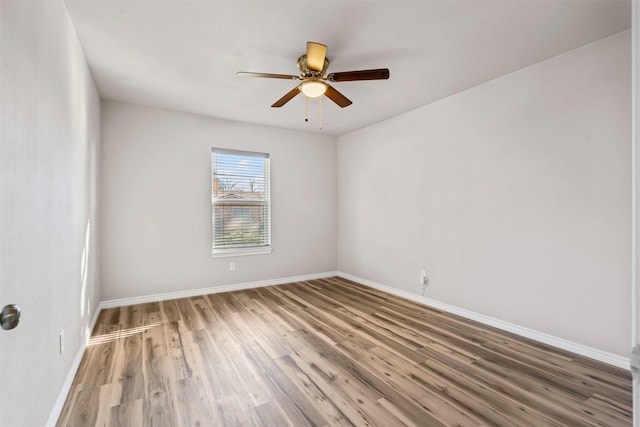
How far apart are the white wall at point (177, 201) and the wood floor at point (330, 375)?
75 cm

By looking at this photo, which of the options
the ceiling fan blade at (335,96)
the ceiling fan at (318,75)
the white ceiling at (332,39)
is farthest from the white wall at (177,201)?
the ceiling fan blade at (335,96)

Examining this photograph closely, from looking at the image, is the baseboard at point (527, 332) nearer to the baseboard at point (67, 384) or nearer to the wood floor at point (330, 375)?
the wood floor at point (330, 375)

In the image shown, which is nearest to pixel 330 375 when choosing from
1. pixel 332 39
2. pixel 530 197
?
pixel 530 197

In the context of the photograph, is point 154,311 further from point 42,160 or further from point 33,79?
point 33,79

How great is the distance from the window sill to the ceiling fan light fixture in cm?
269

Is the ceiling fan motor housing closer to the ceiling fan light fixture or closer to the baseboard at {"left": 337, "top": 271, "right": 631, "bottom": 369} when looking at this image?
the ceiling fan light fixture

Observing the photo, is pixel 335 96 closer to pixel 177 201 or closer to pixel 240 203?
pixel 240 203

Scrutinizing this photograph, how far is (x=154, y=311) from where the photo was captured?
338cm

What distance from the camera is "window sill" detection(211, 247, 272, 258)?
417cm

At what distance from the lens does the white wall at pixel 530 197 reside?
222 cm

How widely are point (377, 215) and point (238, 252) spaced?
2.19 meters

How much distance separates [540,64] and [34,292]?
155 inches

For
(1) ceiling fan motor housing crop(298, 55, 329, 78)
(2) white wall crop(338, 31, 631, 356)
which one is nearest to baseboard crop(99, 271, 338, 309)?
(2) white wall crop(338, 31, 631, 356)

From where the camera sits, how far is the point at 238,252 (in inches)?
170
